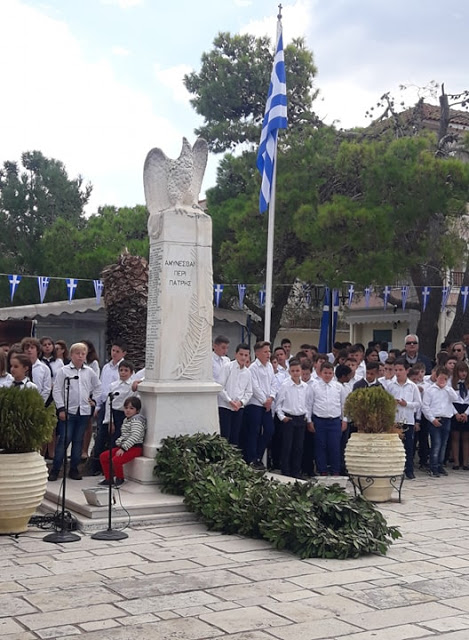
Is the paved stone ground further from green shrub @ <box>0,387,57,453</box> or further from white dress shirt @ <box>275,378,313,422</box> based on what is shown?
white dress shirt @ <box>275,378,313,422</box>

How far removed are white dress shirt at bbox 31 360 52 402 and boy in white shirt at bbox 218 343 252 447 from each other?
88.0 inches

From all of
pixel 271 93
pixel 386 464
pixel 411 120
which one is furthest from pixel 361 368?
pixel 411 120

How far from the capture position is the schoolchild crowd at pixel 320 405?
1157cm

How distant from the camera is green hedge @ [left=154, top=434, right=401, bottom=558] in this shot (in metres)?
7.44

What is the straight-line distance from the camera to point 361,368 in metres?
13.3

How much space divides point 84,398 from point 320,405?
326 centimetres

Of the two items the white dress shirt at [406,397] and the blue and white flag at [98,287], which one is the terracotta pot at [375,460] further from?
the blue and white flag at [98,287]

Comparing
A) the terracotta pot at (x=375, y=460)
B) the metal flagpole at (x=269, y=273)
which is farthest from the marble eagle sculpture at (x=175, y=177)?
the metal flagpole at (x=269, y=273)

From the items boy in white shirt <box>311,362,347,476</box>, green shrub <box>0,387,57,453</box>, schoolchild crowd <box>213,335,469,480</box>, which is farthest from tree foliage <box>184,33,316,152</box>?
green shrub <box>0,387,57,453</box>

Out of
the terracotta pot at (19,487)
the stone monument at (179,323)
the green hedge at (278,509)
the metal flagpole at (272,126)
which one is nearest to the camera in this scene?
the green hedge at (278,509)

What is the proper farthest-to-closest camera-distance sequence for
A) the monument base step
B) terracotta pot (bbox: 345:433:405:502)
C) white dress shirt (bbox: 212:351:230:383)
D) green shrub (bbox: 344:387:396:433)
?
white dress shirt (bbox: 212:351:230:383) < green shrub (bbox: 344:387:396:433) < terracotta pot (bbox: 345:433:405:502) < the monument base step

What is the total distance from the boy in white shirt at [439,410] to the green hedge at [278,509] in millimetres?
4684

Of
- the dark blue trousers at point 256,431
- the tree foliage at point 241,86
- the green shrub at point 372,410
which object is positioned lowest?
the dark blue trousers at point 256,431

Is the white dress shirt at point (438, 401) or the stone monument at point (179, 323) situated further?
the white dress shirt at point (438, 401)
